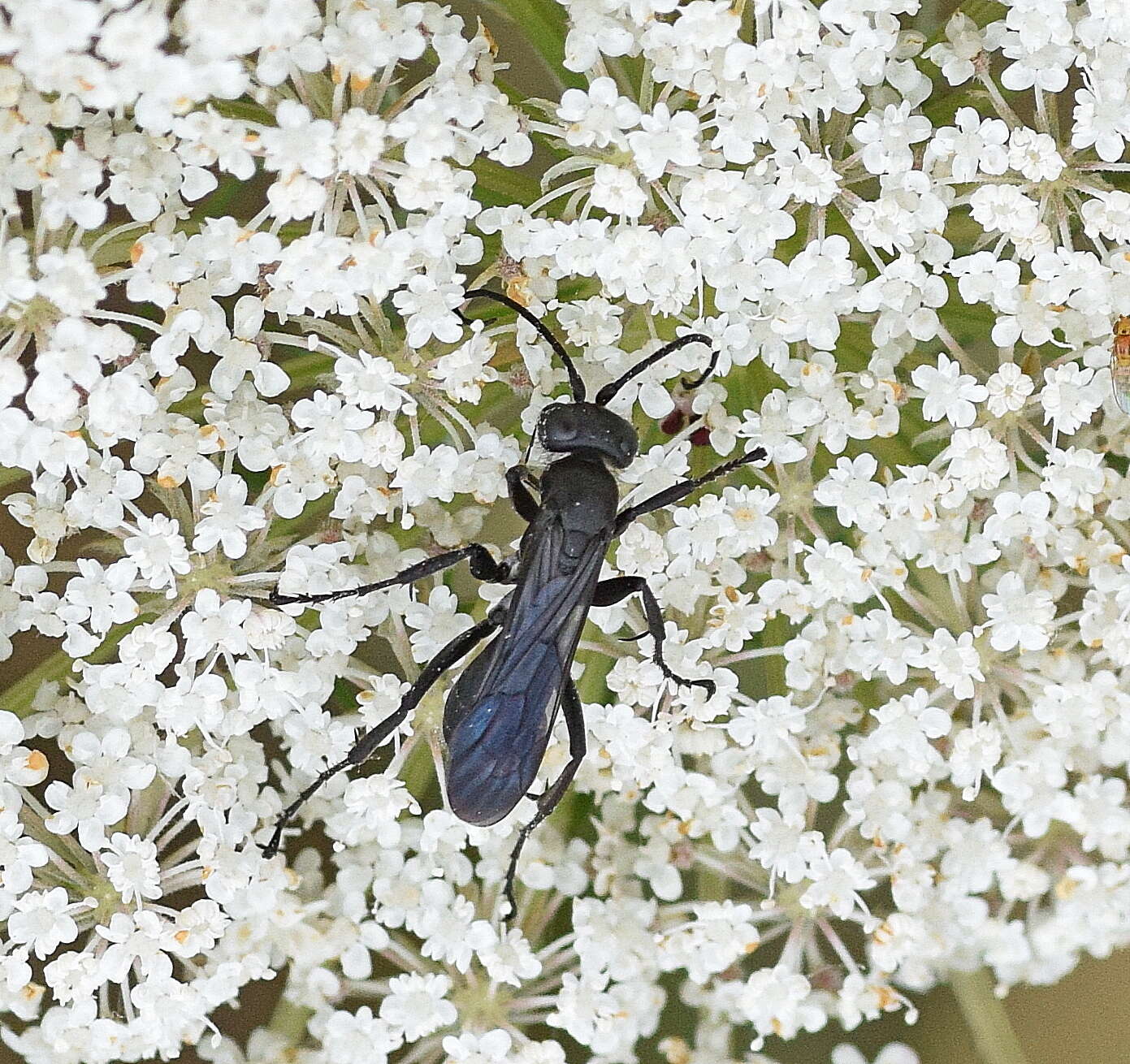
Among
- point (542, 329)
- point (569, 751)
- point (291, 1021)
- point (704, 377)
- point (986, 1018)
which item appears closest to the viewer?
point (542, 329)

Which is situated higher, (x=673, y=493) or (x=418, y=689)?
(x=673, y=493)

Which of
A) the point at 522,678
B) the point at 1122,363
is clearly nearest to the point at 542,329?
the point at 522,678

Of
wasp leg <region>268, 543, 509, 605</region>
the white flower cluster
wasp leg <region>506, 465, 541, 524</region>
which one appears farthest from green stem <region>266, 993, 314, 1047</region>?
wasp leg <region>506, 465, 541, 524</region>

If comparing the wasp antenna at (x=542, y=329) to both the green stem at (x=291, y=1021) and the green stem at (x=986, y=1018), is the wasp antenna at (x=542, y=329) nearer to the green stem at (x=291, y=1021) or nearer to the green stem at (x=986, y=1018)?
the green stem at (x=291, y=1021)

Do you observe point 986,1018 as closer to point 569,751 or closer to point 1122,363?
point 569,751

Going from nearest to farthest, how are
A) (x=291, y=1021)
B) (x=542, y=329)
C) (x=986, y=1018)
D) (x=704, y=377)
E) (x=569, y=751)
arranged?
(x=542, y=329) < (x=704, y=377) < (x=569, y=751) < (x=291, y=1021) < (x=986, y=1018)

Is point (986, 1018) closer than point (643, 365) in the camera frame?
No

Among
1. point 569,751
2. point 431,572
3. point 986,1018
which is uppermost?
point 431,572
